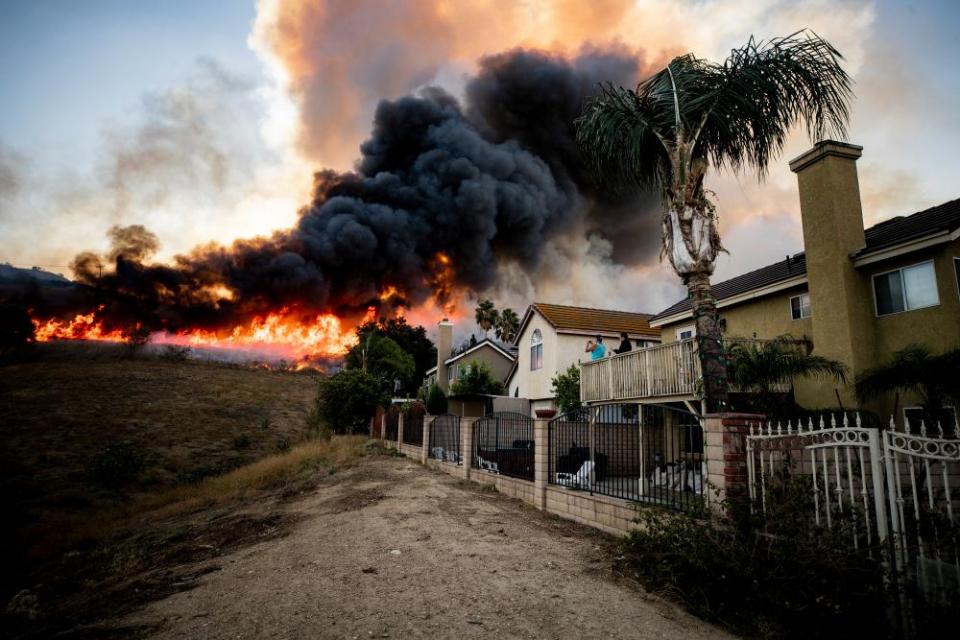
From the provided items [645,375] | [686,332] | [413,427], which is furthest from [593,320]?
[413,427]

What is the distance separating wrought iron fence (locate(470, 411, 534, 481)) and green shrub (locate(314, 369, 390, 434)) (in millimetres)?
15621

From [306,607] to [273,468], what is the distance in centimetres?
1529

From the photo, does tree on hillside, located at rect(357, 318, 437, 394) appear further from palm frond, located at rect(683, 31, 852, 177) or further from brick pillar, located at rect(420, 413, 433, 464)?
palm frond, located at rect(683, 31, 852, 177)

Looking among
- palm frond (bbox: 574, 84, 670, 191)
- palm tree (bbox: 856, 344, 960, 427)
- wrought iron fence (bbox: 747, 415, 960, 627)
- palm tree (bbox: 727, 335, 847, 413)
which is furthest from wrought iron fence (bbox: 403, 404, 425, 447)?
wrought iron fence (bbox: 747, 415, 960, 627)

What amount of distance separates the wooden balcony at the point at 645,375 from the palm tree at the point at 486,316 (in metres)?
30.4

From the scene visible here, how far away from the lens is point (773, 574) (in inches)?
173

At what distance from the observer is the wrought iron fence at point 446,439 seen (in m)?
15.2

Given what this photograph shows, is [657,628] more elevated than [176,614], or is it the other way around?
[657,628]

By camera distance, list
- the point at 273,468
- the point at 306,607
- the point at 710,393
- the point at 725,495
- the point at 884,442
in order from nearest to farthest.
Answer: the point at 884,442
the point at 306,607
the point at 725,495
the point at 710,393
the point at 273,468

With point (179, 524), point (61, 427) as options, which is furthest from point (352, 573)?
point (61, 427)

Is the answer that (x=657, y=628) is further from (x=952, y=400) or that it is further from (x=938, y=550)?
(x=952, y=400)

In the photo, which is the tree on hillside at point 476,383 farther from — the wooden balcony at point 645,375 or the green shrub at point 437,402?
the wooden balcony at point 645,375

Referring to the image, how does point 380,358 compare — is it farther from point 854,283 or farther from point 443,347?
point 854,283

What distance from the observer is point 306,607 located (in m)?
5.14
